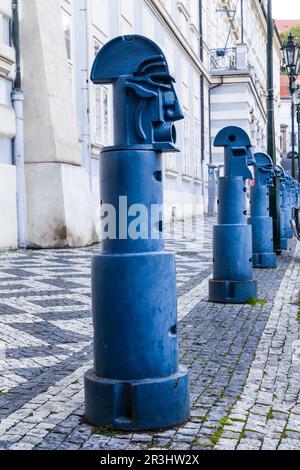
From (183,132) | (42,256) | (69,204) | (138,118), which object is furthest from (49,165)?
(183,132)

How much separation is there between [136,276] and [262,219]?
7521 millimetres

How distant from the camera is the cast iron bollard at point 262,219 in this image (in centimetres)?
1027

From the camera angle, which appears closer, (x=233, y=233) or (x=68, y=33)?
(x=233, y=233)

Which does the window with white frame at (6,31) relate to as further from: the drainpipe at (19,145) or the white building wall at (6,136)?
the drainpipe at (19,145)

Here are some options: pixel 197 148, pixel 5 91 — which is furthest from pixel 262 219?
pixel 197 148

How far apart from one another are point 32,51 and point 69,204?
2.81 m

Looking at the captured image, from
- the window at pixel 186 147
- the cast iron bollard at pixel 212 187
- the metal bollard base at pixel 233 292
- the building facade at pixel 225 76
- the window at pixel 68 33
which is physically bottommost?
the metal bollard base at pixel 233 292

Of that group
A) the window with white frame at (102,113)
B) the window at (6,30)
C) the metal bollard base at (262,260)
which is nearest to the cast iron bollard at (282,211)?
the metal bollard base at (262,260)

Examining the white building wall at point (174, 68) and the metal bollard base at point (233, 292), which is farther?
the white building wall at point (174, 68)

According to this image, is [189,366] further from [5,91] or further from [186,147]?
[186,147]

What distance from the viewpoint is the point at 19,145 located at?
12398mm

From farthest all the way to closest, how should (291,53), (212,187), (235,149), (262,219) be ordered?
1. (212,187)
2. (291,53)
3. (262,219)
4. (235,149)

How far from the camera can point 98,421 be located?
3.22 meters

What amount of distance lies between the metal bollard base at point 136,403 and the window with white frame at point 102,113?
43.8 feet
